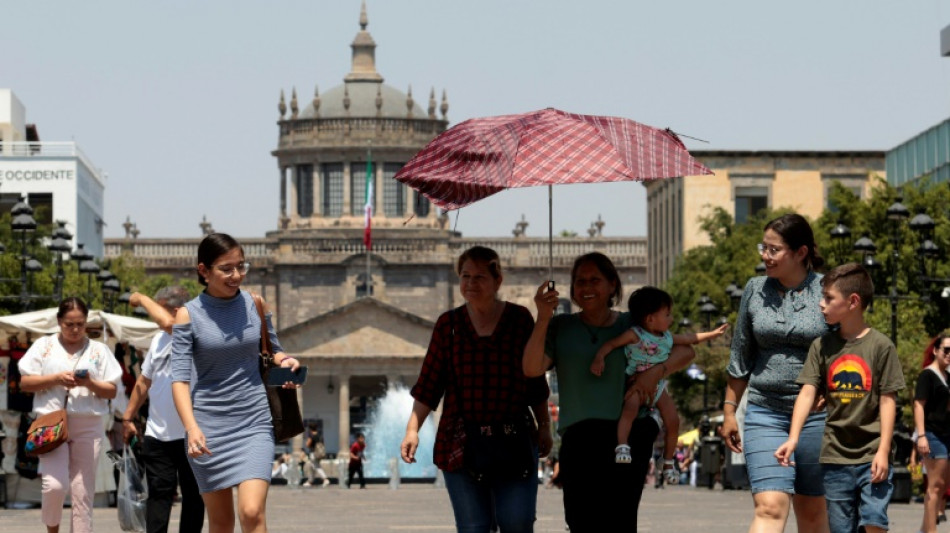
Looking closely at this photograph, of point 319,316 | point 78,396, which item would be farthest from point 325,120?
point 78,396

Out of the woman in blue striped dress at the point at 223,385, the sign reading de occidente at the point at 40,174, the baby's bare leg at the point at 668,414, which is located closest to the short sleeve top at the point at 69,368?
the woman in blue striped dress at the point at 223,385

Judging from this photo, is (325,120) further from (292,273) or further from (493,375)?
(493,375)

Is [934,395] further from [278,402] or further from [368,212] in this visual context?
[368,212]

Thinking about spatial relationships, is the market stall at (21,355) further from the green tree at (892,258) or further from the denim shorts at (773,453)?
the green tree at (892,258)

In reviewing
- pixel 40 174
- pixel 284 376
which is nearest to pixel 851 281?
pixel 284 376

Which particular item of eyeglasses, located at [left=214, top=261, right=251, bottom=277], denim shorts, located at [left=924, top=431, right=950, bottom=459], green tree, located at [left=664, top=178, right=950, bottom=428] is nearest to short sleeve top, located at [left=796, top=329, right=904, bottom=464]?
eyeglasses, located at [left=214, top=261, right=251, bottom=277]

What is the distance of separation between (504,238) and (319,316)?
1487cm

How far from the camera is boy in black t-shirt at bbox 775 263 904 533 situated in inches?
436

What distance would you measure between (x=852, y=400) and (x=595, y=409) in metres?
1.18

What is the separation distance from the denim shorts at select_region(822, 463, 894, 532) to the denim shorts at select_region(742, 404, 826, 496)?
12 cm

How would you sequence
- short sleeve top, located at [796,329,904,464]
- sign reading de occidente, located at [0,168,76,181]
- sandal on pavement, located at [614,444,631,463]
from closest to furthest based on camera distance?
1. sandal on pavement, located at [614,444,631,463]
2. short sleeve top, located at [796,329,904,464]
3. sign reading de occidente, located at [0,168,76,181]

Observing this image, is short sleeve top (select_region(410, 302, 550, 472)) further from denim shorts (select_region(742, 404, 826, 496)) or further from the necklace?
denim shorts (select_region(742, 404, 826, 496))

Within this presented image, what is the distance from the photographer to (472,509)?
1099 centimetres

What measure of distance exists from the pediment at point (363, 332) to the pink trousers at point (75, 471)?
347ft
